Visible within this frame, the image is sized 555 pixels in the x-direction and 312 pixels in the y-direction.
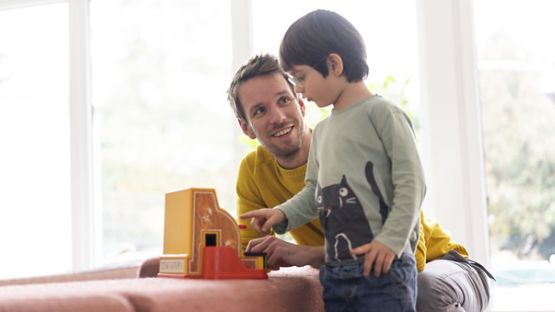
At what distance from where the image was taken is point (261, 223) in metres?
1.54

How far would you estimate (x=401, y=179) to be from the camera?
4.23 ft

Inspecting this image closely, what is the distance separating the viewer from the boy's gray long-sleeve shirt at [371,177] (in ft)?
4.17

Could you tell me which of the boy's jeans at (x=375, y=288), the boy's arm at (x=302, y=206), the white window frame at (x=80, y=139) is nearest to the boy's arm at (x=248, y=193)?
the boy's arm at (x=302, y=206)

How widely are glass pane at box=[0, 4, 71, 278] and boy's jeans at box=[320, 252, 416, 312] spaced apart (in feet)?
9.67

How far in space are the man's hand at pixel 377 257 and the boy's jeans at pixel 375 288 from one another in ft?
0.07

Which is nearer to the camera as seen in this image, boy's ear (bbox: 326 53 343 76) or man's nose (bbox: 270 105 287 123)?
boy's ear (bbox: 326 53 343 76)

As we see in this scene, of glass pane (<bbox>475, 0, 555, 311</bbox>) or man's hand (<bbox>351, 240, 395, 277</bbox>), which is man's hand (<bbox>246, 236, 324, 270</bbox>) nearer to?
man's hand (<bbox>351, 240, 395, 277</bbox>)

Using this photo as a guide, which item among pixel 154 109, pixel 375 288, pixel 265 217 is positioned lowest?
pixel 375 288

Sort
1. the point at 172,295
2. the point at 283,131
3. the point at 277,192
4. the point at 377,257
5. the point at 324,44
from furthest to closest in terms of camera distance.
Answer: the point at 277,192, the point at 283,131, the point at 324,44, the point at 377,257, the point at 172,295

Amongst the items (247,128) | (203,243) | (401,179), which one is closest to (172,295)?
(203,243)

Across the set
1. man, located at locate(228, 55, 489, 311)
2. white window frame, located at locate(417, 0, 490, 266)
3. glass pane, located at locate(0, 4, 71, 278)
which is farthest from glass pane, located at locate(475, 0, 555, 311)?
glass pane, located at locate(0, 4, 71, 278)

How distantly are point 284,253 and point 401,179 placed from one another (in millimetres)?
394

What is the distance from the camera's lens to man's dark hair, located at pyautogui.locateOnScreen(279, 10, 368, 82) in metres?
1.38

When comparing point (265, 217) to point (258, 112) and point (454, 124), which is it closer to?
point (258, 112)
